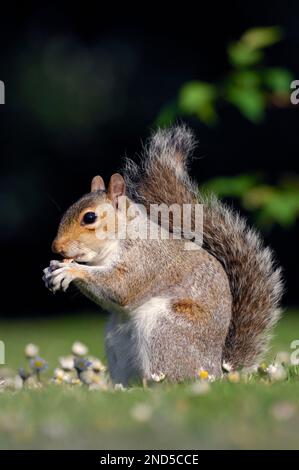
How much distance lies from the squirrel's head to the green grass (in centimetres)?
61

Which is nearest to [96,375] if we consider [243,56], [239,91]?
[239,91]

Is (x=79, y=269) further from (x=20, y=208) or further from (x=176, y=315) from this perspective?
(x=20, y=208)

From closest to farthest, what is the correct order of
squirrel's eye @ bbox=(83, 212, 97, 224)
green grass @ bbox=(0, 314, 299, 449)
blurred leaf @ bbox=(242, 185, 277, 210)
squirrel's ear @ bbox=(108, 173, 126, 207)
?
green grass @ bbox=(0, 314, 299, 449) → squirrel's eye @ bbox=(83, 212, 97, 224) → squirrel's ear @ bbox=(108, 173, 126, 207) → blurred leaf @ bbox=(242, 185, 277, 210)

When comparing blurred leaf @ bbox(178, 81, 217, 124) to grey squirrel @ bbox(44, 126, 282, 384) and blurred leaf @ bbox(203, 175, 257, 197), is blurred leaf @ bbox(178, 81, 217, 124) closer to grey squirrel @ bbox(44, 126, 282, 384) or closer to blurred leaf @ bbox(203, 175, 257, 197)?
blurred leaf @ bbox(203, 175, 257, 197)

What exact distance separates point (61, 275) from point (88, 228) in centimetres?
21

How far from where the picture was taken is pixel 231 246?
3816mm

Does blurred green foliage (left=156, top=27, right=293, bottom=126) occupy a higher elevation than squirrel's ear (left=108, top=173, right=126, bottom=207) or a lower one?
higher

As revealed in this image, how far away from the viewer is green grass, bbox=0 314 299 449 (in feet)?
7.79

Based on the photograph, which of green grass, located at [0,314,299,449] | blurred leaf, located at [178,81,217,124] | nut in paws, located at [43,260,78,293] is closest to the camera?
green grass, located at [0,314,299,449]

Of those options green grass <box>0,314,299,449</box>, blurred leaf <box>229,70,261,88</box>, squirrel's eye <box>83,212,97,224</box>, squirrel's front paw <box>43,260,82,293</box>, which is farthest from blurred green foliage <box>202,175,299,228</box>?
green grass <box>0,314,299,449</box>

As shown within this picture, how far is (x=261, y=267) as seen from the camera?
151 inches

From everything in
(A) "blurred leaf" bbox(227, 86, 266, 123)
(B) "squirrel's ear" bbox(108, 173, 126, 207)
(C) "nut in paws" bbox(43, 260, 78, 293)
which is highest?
(A) "blurred leaf" bbox(227, 86, 266, 123)

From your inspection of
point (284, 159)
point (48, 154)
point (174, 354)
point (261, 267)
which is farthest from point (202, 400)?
point (48, 154)

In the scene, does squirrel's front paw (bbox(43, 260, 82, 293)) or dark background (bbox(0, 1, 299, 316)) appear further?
dark background (bbox(0, 1, 299, 316))
